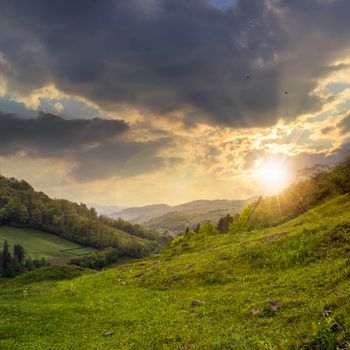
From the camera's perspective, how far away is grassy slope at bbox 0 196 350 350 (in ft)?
56.9

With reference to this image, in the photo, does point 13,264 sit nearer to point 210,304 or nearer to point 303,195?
point 303,195

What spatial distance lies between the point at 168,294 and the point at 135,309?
182 inches

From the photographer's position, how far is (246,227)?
3671 inches

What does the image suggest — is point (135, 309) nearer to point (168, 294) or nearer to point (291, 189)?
point (168, 294)

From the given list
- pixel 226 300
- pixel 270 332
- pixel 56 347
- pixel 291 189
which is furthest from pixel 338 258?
pixel 291 189

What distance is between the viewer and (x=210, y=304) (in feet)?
83.7

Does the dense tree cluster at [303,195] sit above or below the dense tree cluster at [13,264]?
above

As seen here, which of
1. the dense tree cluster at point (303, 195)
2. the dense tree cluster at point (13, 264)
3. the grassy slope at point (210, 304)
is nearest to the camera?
→ the grassy slope at point (210, 304)

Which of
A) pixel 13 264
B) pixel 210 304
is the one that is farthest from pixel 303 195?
pixel 13 264

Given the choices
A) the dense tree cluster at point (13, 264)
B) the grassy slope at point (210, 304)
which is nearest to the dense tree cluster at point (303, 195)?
the grassy slope at point (210, 304)

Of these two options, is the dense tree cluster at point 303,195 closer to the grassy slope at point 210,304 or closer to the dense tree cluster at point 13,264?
the grassy slope at point 210,304

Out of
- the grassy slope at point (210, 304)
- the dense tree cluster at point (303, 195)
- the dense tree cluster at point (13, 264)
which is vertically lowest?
the dense tree cluster at point (13, 264)

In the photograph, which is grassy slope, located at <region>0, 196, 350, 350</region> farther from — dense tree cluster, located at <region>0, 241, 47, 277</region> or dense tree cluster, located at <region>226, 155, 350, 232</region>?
dense tree cluster, located at <region>0, 241, 47, 277</region>

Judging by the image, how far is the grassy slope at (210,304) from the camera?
1733cm
